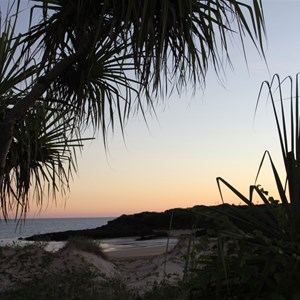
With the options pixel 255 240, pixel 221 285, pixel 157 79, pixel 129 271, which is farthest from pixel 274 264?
pixel 129 271

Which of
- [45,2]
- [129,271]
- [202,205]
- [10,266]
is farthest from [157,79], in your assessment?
[129,271]

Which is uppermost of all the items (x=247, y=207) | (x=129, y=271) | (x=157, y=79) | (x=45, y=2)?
(x=45, y=2)

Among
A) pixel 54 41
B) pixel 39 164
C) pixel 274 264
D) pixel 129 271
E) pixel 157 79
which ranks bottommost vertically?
pixel 129 271

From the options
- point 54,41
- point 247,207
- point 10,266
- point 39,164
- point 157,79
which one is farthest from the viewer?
point 10,266

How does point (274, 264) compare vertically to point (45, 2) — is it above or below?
below

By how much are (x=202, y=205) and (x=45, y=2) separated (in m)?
4.49

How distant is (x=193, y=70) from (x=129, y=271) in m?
7.72

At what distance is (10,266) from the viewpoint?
9281mm

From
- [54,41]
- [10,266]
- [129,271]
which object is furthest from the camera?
[129,271]

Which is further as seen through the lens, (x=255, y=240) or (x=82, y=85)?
(x=82, y=85)

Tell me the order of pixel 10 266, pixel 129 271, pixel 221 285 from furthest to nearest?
pixel 129 271 → pixel 10 266 → pixel 221 285

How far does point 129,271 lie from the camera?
12.3 meters

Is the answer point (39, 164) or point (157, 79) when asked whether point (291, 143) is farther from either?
point (39, 164)

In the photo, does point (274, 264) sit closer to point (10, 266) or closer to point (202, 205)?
point (202, 205)
